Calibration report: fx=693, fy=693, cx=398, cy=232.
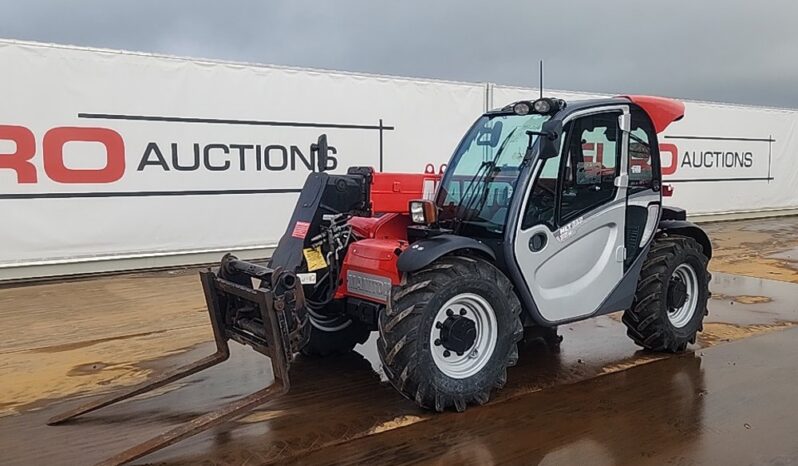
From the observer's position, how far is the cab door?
4.70 metres

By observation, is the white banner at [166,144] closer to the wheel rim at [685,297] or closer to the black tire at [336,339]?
the black tire at [336,339]

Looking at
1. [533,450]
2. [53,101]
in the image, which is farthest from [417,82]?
[533,450]

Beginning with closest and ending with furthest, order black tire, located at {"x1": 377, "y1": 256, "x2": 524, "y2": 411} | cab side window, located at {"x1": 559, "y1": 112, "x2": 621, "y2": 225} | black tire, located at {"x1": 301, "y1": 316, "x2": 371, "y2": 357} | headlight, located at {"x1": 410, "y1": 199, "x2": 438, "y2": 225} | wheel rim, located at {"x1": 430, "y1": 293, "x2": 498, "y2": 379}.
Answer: black tire, located at {"x1": 377, "y1": 256, "x2": 524, "y2": 411} < wheel rim, located at {"x1": 430, "y1": 293, "x2": 498, "y2": 379} < headlight, located at {"x1": 410, "y1": 199, "x2": 438, "y2": 225} < cab side window, located at {"x1": 559, "y1": 112, "x2": 621, "y2": 225} < black tire, located at {"x1": 301, "y1": 316, "x2": 371, "y2": 357}

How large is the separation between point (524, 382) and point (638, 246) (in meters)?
1.40

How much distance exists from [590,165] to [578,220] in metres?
0.42

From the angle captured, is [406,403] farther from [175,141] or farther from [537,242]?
[175,141]

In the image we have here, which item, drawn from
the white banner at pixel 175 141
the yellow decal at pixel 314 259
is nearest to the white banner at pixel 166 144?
the white banner at pixel 175 141

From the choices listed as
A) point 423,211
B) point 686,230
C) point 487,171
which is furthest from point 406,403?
point 686,230

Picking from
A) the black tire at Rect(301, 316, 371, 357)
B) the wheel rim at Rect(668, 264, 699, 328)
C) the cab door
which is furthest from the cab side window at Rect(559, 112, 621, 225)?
the black tire at Rect(301, 316, 371, 357)

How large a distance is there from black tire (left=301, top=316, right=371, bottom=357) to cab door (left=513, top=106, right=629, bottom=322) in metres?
1.52

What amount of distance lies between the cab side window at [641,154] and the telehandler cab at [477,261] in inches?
0.5

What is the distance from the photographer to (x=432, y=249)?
424cm

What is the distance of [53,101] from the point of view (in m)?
8.84

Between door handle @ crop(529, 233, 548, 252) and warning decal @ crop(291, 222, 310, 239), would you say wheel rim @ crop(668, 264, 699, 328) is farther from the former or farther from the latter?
warning decal @ crop(291, 222, 310, 239)
